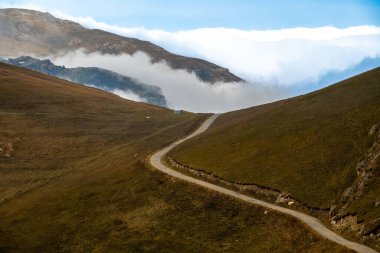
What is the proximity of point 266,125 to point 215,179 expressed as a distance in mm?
28069

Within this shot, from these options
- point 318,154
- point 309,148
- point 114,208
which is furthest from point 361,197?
point 114,208

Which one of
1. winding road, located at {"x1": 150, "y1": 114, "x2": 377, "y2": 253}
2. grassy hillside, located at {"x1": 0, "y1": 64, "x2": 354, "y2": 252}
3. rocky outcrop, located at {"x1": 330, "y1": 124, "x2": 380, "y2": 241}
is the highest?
rocky outcrop, located at {"x1": 330, "y1": 124, "x2": 380, "y2": 241}

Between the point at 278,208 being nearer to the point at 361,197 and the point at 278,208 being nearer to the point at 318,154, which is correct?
the point at 361,197

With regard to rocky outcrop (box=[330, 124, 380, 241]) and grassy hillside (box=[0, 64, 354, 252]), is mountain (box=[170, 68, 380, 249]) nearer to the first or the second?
rocky outcrop (box=[330, 124, 380, 241])

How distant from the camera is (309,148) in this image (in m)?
76.4

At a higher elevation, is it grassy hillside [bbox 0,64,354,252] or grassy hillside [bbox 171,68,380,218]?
grassy hillside [bbox 171,68,380,218]

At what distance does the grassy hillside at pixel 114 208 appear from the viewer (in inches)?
2343

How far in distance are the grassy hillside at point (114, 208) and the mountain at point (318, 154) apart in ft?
18.2

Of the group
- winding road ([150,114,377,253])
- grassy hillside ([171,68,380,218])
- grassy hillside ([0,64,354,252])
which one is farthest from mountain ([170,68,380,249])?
grassy hillside ([0,64,354,252])

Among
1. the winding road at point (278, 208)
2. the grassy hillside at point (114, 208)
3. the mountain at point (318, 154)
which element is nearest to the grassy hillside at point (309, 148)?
the mountain at point (318, 154)

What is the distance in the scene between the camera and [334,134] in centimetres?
7706

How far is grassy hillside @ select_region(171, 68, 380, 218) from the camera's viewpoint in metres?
62.5

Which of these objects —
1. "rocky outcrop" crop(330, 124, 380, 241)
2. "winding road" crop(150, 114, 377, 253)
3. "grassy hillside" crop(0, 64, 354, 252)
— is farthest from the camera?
"grassy hillside" crop(0, 64, 354, 252)

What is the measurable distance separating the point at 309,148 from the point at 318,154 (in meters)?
4.08
